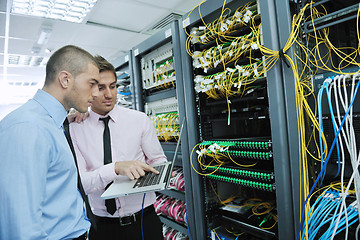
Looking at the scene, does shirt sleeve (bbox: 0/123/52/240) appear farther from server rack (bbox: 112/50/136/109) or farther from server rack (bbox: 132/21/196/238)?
server rack (bbox: 112/50/136/109)

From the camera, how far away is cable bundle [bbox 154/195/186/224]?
1.79 m

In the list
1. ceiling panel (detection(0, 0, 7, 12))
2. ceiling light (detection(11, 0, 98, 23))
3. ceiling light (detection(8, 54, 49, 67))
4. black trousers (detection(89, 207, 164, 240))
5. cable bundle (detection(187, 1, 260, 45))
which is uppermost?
ceiling light (detection(8, 54, 49, 67))

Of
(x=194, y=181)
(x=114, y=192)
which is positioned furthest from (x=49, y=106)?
(x=194, y=181)

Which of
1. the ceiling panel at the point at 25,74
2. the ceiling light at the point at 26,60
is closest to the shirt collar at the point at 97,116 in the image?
the ceiling light at the point at 26,60

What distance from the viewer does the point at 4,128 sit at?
0.78 meters

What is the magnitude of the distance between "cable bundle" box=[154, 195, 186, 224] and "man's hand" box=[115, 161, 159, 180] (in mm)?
752

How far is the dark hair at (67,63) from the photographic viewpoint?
1018 millimetres

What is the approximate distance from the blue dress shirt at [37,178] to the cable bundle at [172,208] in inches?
37.8

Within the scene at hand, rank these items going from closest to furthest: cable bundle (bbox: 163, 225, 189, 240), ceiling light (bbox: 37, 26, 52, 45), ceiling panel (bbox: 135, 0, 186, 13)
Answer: cable bundle (bbox: 163, 225, 189, 240)
ceiling panel (bbox: 135, 0, 186, 13)
ceiling light (bbox: 37, 26, 52, 45)

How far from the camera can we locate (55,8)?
2.89 meters

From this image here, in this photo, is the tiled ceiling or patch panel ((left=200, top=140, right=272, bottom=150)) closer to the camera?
patch panel ((left=200, top=140, right=272, bottom=150))

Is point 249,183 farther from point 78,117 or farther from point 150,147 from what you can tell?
point 78,117

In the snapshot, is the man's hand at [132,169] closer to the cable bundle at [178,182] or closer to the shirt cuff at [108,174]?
the shirt cuff at [108,174]

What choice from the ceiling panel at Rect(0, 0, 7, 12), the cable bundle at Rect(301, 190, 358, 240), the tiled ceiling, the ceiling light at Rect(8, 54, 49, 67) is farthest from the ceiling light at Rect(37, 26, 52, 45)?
the cable bundle at Rect(301, 190, 358, 240)
